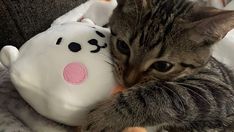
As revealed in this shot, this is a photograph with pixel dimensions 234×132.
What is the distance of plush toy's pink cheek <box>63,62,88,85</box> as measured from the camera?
99cm

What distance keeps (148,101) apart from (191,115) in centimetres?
12

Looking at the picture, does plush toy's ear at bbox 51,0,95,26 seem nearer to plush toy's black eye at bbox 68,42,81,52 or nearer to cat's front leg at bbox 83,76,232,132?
plush toy's black eye at bbox 68,42,81,52

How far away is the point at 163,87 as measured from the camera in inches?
41.5

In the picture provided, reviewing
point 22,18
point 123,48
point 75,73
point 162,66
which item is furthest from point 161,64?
point 22,18

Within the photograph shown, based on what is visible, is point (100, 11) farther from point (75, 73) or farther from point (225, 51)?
point (75, 73)

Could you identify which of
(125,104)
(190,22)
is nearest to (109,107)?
(125,104)

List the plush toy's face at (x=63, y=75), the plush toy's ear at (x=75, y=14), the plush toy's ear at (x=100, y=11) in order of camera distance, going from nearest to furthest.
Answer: the plush toy's face at (x=63, y=75), the plush toy's ear at (x=75, y=14), the plush toy's ear at (x=100, y=11)

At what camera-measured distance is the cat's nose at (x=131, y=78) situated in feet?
3.42

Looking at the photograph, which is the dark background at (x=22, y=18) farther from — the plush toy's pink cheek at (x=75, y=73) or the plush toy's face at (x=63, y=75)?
the plush toy's pink cheek at (x=75, y=73)

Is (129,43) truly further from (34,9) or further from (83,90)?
(34,9)

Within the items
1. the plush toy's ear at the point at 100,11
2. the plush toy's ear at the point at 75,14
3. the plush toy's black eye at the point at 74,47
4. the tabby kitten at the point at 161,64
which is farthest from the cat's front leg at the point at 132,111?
the plush toy's ear at the point at 100,11

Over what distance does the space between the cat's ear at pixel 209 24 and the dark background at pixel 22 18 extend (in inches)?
21.7

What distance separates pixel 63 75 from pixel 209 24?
384mm

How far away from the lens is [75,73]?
39.2 inches
